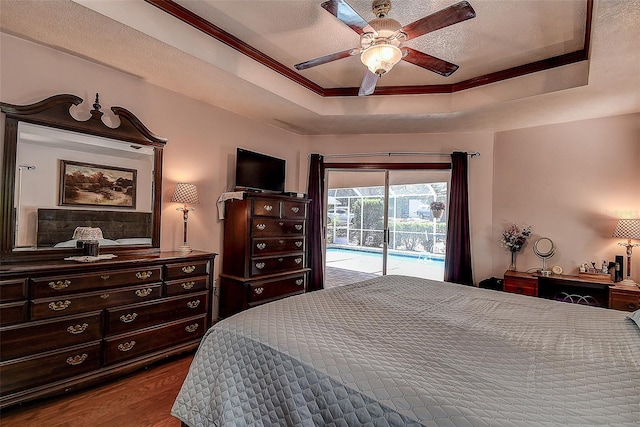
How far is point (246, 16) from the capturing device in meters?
2.44

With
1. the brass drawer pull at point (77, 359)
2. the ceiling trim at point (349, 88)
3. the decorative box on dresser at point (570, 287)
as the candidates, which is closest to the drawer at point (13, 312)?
the brass drawer pull at point (77, 359)

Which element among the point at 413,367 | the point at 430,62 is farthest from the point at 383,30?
the point at 413,367

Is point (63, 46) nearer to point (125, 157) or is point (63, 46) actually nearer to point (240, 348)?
point (125, 157)

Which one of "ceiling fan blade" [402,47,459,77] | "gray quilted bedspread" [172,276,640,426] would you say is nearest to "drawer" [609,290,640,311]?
"gray quilted bedspread" [172,276,640,426]

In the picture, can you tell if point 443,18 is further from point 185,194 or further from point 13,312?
point 13,312

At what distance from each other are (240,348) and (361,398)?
2.11 ft

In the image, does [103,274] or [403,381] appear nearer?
[403,381]

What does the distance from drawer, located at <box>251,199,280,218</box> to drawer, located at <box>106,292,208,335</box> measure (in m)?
1.02

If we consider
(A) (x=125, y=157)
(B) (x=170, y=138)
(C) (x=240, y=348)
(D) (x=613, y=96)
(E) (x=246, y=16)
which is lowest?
(C) (x=240, y=348)

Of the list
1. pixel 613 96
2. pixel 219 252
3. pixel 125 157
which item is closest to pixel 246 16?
pixel 125 157

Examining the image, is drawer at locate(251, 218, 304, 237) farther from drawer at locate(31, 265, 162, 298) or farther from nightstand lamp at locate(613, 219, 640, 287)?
nightstand lamp at locate(613, 219, 640, 287)

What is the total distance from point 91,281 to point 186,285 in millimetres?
749

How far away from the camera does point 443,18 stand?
1.84m

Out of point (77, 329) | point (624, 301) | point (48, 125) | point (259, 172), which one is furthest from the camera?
point (259, 172)
